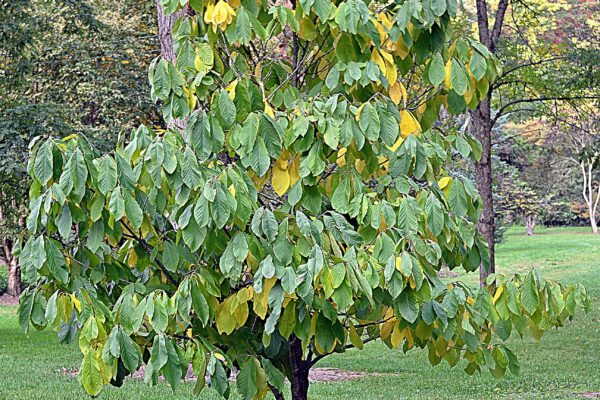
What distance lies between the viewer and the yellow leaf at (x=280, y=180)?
9.52ft

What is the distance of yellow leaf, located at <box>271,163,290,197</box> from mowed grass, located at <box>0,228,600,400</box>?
6.09m

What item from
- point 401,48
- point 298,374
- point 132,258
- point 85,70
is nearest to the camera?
point 401,48

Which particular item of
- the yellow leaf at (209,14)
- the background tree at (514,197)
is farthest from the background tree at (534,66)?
the background tree at (514,197)

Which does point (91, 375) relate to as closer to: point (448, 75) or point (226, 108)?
point (226, 108)

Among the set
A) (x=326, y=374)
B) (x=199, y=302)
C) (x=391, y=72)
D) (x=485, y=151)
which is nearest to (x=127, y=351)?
(x=199, y=302)

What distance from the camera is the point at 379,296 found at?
2811 millimetres

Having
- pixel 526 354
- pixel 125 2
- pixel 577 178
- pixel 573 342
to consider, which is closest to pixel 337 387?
pixel 526 354

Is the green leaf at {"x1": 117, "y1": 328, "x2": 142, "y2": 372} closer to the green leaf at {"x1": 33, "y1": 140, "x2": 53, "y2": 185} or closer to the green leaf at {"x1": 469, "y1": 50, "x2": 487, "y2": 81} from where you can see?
the green leaf at {"x1": 33, "y1": 140, "x2": 53, "y2": 185}

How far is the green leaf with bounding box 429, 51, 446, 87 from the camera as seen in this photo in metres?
2.94

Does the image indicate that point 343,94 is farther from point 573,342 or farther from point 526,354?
point 573,342

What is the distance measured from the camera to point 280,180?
291 cm

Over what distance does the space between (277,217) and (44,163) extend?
76cm

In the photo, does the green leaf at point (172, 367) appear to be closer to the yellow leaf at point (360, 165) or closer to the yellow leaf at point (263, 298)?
the yellow leaf at point (263, 298)

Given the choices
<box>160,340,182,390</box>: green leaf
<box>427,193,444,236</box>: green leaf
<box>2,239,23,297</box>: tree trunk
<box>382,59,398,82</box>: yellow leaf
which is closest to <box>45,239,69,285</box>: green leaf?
<box>160,340,182,390</box>: green leaf
